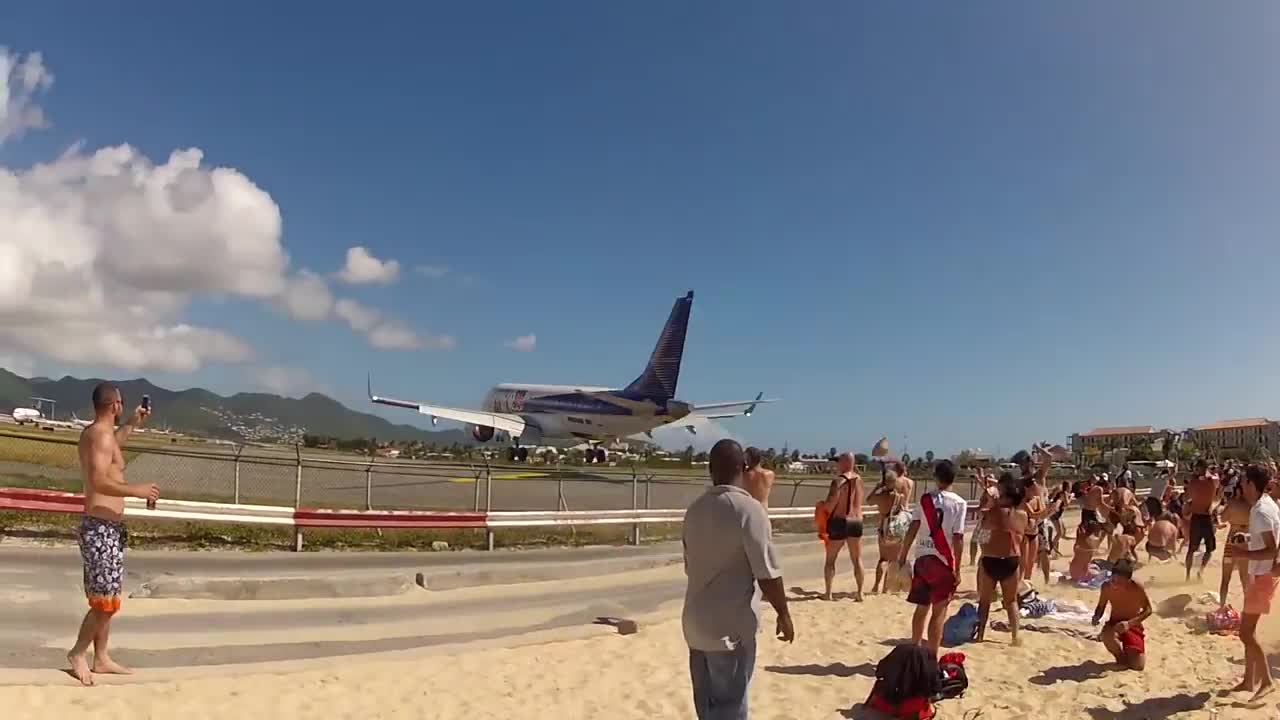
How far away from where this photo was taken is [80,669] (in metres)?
5.49

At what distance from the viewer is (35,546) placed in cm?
1130

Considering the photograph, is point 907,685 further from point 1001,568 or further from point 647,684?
point 1001,568

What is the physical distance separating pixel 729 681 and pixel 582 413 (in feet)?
136

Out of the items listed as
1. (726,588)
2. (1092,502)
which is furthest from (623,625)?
Result: (1092,502)

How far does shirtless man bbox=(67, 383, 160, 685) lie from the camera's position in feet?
17.5

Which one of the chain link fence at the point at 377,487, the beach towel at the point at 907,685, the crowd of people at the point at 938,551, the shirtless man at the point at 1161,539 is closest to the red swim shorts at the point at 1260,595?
the crowd of people at the point at 938,551

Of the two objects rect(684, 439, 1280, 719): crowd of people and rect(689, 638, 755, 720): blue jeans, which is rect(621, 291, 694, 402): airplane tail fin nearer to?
rect(684, 439, 1280, 719): crowd of people

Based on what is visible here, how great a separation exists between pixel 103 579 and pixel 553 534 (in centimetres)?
1163

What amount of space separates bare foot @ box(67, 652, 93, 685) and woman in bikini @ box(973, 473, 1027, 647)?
7.11 m

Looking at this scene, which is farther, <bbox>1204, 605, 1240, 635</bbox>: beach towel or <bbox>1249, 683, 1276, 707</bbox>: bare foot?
<bbox>1204, 605, 1240, 635</bbox>: beach towel

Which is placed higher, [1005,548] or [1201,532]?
[1005,548]

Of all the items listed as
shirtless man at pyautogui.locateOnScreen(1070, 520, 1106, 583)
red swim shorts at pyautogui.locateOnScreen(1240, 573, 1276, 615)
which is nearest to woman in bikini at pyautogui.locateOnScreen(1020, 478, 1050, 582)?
shirtless man at pyautogui.locateOnScreen(1070, 520, 1106, 583)

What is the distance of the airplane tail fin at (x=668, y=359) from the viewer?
4253cm

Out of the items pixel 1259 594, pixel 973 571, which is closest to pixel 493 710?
pixel 1259 594
